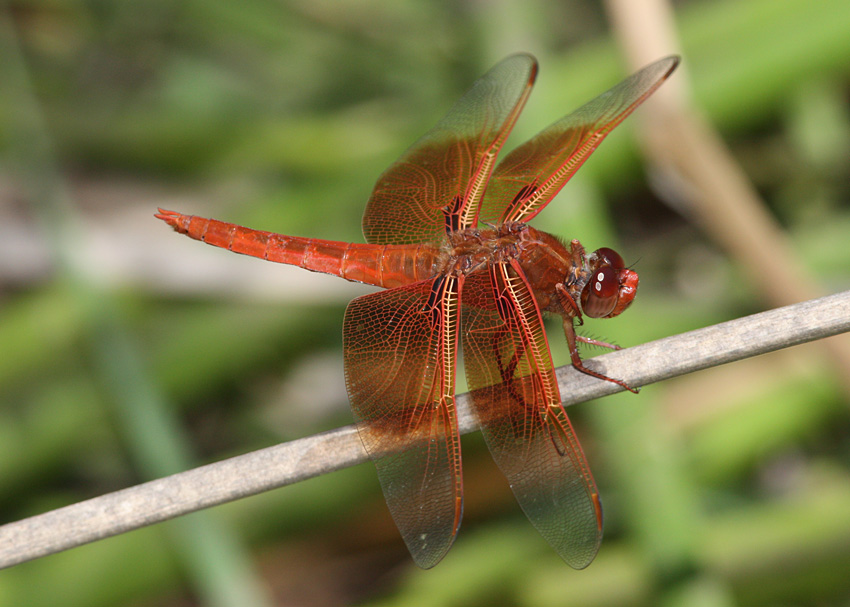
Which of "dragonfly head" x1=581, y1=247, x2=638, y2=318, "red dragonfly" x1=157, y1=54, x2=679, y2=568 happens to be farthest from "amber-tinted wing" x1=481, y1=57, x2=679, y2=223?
"dragonfly head" x1=581, y1=247, x2=638, y2=318

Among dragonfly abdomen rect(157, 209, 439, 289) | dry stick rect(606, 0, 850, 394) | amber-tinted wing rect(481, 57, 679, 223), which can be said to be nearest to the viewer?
amber-tinted wing rect(481, 57, 679, 223)

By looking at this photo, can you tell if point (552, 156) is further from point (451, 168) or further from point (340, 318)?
point (340, 318)

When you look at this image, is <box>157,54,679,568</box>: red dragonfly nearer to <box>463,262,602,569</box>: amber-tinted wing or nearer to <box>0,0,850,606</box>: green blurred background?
<box>463,262,602,569</box>: amber-tinted wing

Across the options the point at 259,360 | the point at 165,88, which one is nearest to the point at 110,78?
the point at 165,88

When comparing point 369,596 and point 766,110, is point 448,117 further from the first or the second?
point 369,596

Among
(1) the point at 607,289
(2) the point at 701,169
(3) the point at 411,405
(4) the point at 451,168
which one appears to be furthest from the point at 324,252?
(2) the point at 701,169

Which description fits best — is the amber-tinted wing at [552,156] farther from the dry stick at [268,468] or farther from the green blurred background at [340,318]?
the dry stick at [268,468]

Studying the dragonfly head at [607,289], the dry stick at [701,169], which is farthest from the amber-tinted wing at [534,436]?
the dry stick at [701,169]
